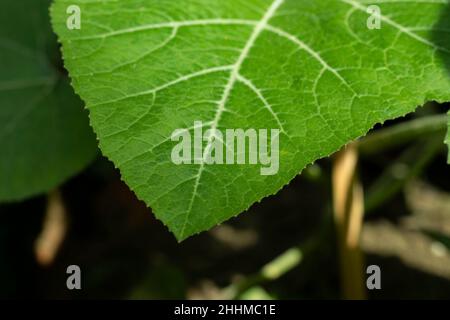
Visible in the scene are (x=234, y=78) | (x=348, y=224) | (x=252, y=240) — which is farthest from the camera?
(x=252, y=240)

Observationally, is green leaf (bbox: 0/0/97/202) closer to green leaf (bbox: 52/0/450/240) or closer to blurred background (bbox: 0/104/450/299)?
blurred background (bbox: 0/104/450/299)

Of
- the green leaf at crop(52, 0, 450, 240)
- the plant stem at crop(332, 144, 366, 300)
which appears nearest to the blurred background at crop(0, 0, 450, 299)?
the plant stem at crop(332, 144, 366, 300)

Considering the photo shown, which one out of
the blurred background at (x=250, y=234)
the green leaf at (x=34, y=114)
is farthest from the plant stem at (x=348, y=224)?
the green leaf at (x=34, y=114)

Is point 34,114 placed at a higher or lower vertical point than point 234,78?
higher

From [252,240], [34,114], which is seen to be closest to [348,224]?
[252,240]

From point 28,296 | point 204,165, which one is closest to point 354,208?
point 204,165

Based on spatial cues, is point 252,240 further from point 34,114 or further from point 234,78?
point 234,78
